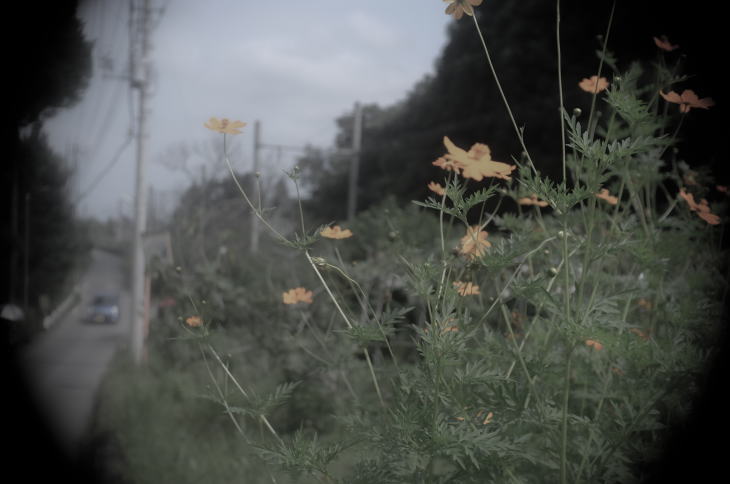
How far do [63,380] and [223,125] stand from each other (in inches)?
137

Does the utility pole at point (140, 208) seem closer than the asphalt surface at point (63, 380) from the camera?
No

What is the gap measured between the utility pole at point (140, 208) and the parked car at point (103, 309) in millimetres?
408

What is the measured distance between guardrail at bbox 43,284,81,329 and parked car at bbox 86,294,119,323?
0.48 meters

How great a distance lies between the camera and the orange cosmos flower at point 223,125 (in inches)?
40.8

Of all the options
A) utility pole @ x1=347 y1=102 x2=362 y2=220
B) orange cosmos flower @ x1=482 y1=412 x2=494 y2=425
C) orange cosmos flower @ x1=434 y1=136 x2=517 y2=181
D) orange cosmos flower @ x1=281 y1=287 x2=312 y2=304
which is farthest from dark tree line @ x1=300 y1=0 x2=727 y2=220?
orange cosmos flower @ x1=281 y1=287 x2=312 y2=304

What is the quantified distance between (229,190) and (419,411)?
6790mm

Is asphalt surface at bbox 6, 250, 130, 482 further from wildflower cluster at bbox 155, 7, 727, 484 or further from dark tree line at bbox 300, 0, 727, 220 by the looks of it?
wildflower cluster at bbox 155, 7, 727, 484

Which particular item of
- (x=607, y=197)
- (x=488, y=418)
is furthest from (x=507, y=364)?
(x=607, y=197)

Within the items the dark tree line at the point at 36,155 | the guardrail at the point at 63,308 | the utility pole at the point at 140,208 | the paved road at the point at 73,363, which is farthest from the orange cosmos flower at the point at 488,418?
the utility pole at the point at 140,208

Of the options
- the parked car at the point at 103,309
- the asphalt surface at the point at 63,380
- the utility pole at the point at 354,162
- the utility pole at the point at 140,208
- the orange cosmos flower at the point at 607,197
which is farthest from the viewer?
the utility pole at the point at 354,162

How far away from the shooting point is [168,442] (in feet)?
10.7

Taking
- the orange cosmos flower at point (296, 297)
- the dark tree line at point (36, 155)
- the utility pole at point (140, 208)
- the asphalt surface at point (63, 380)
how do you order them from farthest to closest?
1. the utility pole at point (140, 208)
2. the asphalt surface at point (63, 380)
3. the dark tree line at point (36, 155)
4. the orange cosmos flower at point (296, 297)

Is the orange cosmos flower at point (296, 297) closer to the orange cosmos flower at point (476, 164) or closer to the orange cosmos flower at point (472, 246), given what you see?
the orange cosmos flower at point (472, 246)

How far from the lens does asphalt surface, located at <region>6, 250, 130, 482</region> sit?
3.17 meters
